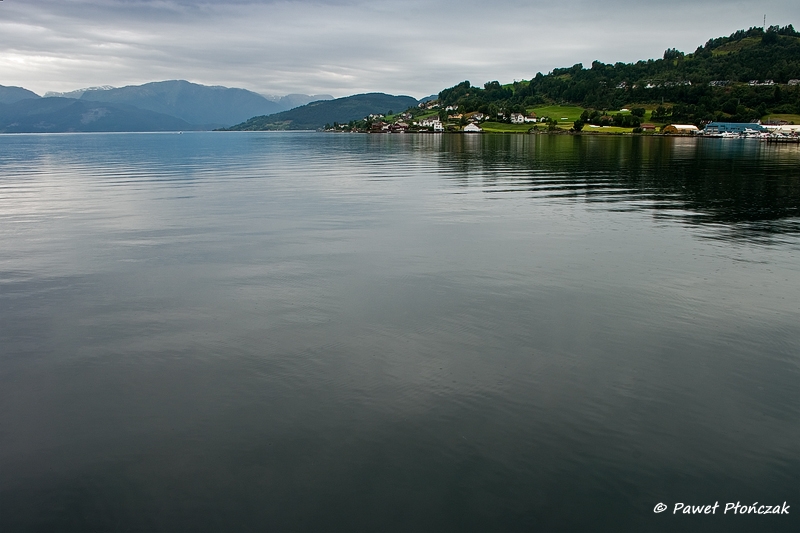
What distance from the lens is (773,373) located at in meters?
13.0

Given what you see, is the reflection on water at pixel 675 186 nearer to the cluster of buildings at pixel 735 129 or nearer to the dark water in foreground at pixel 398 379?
the dark water in foreground at pixel 398 379

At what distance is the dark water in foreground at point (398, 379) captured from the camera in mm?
9078

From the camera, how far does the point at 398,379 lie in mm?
12797

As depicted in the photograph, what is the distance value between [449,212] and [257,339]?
69.7 feet

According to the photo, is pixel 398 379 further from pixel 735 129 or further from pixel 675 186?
pixel 735 129

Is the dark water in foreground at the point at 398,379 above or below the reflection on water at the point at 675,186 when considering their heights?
below

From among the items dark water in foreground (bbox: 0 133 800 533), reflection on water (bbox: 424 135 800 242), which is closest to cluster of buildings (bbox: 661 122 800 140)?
reflection on water (bbox: 424 135 800 242)

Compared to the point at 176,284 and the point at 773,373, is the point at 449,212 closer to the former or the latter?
the point at 176,284

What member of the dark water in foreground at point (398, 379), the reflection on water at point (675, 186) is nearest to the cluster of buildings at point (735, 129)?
the reflection on water at point (675, 186)

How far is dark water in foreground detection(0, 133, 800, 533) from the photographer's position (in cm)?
908

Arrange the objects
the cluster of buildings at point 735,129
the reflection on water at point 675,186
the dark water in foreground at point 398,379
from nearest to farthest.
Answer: the dark water in foreground at point 398,379
the reflection on water at point 675,186
the cluster of buildings at point 735,129

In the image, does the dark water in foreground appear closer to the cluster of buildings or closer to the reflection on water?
the reflection on water

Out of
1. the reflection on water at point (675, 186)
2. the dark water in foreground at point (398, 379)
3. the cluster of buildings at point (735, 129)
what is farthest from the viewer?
the cluster of buildings at point (735, 129)

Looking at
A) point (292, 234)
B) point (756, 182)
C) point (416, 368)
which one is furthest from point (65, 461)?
point (756, 182)
